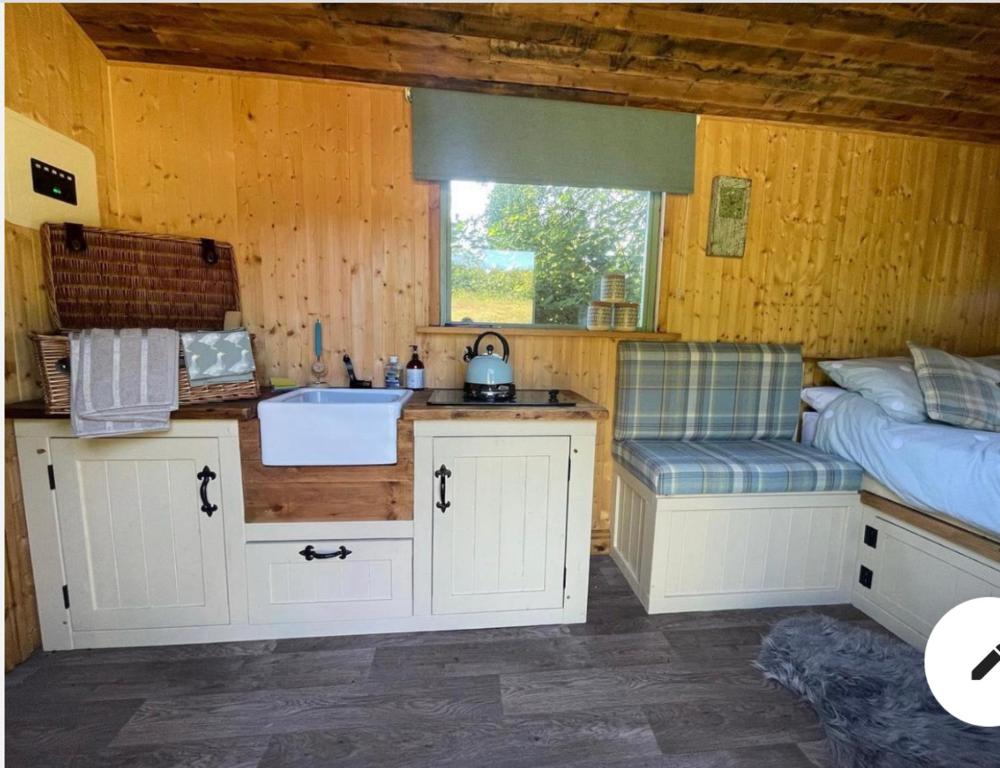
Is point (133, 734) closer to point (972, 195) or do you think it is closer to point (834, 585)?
point (834, 585)

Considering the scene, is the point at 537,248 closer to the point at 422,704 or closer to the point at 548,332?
the point at 548,332

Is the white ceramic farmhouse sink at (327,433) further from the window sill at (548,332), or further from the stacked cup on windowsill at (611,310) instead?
the stacked cup on windowsill at (611,310)

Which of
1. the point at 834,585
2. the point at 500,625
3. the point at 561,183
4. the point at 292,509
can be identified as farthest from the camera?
the point at 561,183

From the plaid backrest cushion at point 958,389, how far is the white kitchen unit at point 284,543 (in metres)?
1.42

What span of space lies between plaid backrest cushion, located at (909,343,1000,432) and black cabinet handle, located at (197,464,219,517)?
2.72 metres

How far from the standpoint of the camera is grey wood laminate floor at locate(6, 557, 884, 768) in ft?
4.05

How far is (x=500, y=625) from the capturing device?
173 cm

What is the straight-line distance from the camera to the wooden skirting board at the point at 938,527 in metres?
1.46

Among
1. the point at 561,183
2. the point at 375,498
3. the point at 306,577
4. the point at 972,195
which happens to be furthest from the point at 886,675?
the point at 972,195

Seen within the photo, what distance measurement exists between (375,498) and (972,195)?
332 cm

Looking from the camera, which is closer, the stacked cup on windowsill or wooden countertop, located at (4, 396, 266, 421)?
wooden countertop, located at (4, 396, 266, 421)

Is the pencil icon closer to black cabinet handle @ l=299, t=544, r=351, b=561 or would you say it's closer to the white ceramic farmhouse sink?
the white ceramic farmhouse sink

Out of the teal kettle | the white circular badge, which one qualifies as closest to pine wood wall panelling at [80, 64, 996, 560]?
the teal kettle

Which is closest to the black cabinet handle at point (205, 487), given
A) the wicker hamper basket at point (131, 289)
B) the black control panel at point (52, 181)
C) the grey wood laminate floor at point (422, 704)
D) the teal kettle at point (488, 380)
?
the wicker hamper basket at point (131, 289)
